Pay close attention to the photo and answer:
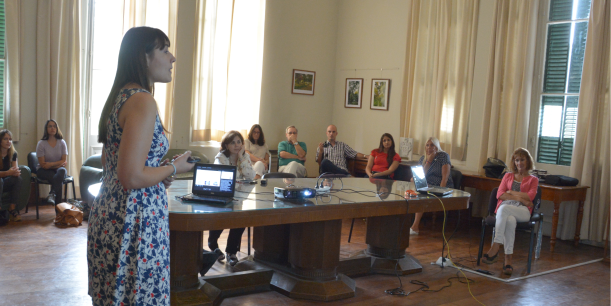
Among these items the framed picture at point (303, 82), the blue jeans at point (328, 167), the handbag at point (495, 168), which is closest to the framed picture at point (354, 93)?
the framed picture at point (303, 82)

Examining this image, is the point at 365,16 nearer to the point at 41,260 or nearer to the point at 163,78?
the point at 41,260

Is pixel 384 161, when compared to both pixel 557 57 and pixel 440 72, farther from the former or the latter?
pixel 557 57

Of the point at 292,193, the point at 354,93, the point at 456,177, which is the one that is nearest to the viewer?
the point at 292,193

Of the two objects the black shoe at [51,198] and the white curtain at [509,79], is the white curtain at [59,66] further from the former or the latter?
the white curtain at [509,79]

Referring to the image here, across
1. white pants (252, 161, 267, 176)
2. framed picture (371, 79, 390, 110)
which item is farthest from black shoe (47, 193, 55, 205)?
framed picture (371, 79, 390, 110)

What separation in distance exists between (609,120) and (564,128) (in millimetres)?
567

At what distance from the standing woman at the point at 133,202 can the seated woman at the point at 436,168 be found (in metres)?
4.54

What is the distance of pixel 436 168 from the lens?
231 inches

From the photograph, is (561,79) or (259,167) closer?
(561,79)

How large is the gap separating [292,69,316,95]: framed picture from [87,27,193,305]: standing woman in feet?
21.5

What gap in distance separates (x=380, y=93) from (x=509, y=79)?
209cm

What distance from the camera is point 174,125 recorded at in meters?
6.99

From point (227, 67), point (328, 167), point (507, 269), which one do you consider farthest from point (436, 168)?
point (227, 67)

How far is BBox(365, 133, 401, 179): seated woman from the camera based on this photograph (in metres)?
6.57
